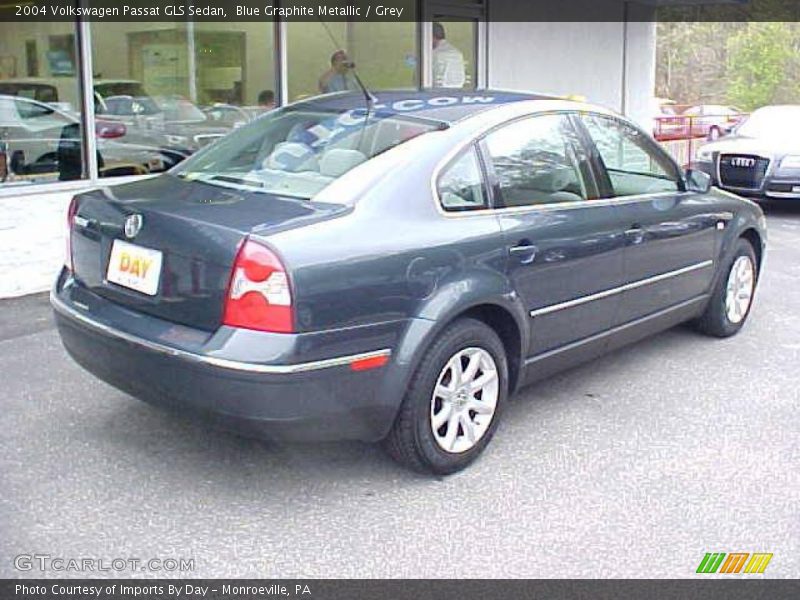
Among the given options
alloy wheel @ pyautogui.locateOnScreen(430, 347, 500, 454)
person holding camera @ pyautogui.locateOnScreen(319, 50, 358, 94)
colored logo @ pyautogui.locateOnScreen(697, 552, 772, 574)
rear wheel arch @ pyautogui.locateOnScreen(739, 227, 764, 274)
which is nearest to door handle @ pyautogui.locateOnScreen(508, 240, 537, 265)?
alloy wheel @ pyautogui.locateOnScreen(430, 347, 500, 454)

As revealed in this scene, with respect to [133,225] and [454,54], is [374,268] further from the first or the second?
[454,54]

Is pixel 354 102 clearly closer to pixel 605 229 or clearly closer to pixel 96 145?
pixel 605 229

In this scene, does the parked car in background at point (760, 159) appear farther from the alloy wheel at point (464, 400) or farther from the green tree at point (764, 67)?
the green tree at point (764, 67)

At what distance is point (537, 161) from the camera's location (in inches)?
170

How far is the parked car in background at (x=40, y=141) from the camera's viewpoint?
6.93m

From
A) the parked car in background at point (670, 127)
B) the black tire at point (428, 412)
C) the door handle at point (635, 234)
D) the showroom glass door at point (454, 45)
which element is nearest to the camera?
the black tire at point (428, 412)

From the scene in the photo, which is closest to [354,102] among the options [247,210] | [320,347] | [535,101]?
[535,101]

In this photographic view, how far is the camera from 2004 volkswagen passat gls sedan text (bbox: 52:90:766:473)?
324 cm

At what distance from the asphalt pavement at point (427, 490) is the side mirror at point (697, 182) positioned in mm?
1162

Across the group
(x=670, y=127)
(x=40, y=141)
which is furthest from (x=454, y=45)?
(x=670, y=127)

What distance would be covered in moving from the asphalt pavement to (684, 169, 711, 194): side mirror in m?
1.16

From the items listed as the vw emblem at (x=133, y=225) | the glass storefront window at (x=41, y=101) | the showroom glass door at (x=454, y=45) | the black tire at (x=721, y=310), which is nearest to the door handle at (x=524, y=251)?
the vw emblem at (x=133, y=225)

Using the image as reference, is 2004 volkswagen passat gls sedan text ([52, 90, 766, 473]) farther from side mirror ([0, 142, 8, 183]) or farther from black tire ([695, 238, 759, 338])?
side mirror ([0, 142, 8, 183])

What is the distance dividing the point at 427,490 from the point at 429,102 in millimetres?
1848
